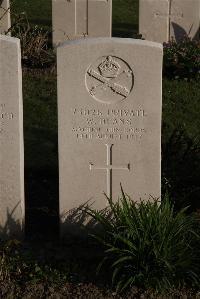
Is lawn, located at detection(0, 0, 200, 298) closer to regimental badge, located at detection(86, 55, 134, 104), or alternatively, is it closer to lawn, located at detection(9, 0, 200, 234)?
lawn, located at detection(9, 0, 200, 234)

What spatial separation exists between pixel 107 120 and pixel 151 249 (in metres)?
1.21

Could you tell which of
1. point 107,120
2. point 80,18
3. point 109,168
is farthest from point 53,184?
point 80,18

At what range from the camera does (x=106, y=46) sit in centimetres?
616

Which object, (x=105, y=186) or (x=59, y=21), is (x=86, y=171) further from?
(x=59, y=21)

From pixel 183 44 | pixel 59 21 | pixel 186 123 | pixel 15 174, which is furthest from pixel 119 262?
pixel 59 21

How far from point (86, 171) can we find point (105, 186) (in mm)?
221

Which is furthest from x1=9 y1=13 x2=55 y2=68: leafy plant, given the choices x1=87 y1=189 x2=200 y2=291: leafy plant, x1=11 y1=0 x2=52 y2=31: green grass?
A: x1=87 y1=189 x2=200 y2=291: leafy plant

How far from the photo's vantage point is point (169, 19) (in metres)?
12.4

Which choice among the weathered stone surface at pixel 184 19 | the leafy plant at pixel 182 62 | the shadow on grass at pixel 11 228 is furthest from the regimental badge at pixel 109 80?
the weathered stone surface at pixel 184 19

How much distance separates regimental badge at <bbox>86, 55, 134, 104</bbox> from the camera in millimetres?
6203

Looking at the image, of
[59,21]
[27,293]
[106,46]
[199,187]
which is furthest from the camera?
[59,21]

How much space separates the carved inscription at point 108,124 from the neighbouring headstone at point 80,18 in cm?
601

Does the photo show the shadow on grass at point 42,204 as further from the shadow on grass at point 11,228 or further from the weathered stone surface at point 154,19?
the weathered stone surface at point 154,19

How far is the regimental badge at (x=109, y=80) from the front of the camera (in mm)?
6203
